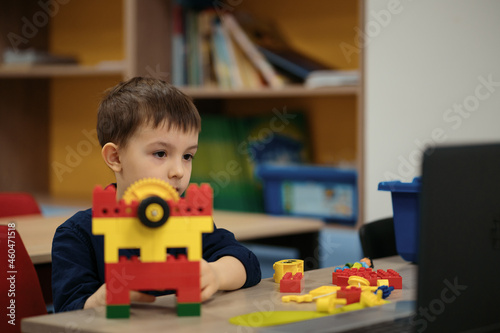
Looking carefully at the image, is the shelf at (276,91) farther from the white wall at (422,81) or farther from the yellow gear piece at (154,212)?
the yellow gear piece at (154,212)

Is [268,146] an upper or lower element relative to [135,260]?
upper

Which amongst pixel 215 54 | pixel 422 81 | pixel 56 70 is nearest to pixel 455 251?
pixel 422 81

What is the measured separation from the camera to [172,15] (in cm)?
275

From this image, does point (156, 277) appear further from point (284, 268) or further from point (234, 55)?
point (234, 55)

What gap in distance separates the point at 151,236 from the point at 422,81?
4.87 feet

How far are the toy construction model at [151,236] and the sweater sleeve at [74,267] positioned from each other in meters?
0.15

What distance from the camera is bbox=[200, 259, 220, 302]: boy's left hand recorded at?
99 cm

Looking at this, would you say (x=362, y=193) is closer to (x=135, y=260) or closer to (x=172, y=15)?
(x=172, y=15)

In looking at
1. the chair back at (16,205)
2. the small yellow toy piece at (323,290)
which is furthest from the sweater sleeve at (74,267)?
the chair back at (16,205)

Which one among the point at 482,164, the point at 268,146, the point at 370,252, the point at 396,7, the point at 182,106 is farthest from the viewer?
the point at 268,146

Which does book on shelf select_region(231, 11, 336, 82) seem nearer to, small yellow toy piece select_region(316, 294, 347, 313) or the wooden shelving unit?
the wooden shelving unit

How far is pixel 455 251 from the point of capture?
0.83 metres

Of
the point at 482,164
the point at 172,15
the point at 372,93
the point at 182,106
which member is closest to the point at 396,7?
the point at 372,93

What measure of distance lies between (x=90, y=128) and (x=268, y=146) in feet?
3.27
